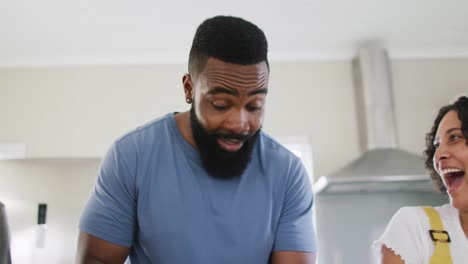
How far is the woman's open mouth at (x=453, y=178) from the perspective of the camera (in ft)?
4.19

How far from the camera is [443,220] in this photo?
1.29 m

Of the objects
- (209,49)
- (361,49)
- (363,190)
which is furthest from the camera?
(361,49)

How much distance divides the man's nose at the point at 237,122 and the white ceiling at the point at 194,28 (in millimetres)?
1820

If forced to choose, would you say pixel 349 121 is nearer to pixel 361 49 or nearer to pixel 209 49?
pixel 361 49

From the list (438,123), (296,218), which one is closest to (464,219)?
(438,123)

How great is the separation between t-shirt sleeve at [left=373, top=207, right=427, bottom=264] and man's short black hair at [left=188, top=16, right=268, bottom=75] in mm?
598

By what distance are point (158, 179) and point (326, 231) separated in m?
2.26

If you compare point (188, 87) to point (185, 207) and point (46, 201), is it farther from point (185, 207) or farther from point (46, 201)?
point (46, 201)

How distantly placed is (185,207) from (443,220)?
71cm

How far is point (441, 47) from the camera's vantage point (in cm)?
337

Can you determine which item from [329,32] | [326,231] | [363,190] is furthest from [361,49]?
[326,231]

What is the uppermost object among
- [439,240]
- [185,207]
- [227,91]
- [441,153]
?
[227,91]

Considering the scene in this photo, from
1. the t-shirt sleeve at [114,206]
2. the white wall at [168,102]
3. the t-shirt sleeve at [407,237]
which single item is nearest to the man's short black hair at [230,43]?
the t-shirt sleeve at [114,206]

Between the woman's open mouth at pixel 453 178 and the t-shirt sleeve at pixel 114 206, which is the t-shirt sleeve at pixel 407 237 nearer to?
the woman's open mouth at pixel 453 178
